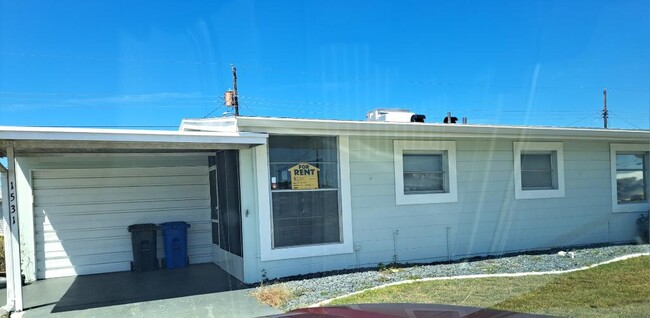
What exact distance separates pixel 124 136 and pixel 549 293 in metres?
6.27

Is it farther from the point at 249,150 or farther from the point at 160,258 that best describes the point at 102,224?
the point at 249,150

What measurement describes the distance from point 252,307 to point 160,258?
14.3ft

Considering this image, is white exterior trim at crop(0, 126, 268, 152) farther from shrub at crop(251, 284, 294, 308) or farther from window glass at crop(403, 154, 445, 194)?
window glass at crop(403, 154, 445, 194)

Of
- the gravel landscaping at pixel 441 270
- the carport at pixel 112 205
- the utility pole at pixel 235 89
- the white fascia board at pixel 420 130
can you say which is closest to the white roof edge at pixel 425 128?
the white fascia board at pixel 420 130

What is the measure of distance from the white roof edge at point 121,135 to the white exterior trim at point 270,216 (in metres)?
0.67

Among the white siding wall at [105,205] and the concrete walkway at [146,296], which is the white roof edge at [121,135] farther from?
the white siding wall at [105,205]

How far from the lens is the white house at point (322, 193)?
8.76 metres

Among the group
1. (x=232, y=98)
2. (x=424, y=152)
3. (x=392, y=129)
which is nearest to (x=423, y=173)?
(x=424, y=152)

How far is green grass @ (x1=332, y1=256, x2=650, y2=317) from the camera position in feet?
20.0

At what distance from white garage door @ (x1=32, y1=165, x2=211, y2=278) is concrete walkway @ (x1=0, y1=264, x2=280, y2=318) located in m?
0.45

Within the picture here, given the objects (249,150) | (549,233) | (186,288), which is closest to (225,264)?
(186,288)

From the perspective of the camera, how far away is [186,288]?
27.8 ft

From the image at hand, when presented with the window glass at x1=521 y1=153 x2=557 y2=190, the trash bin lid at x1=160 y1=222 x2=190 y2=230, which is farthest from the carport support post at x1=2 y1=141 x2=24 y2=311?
the window glass at x1=521 y1=153 x2=557 y2=190

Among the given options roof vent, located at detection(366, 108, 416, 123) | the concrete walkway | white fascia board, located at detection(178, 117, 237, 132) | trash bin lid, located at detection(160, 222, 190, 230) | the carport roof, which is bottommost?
the concrete walkway
